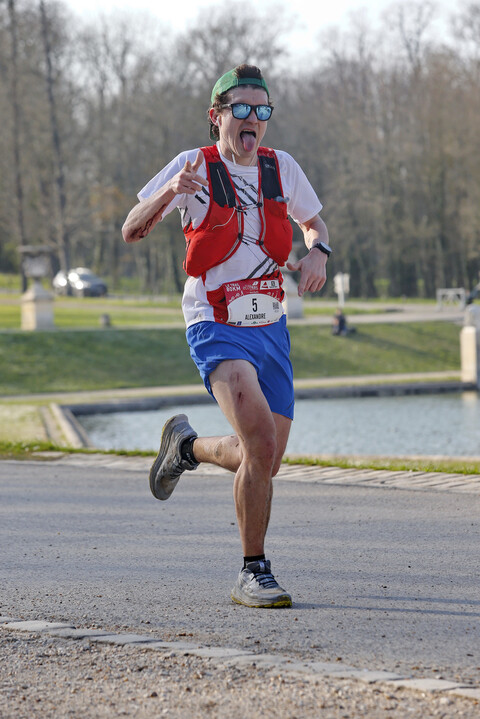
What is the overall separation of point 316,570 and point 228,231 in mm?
1602

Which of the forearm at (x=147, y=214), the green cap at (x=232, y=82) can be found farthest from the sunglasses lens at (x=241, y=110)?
the forearm at (x=147, y=214)

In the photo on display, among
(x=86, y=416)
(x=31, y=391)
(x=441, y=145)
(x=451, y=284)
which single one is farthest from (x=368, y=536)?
(x=451, y=284)

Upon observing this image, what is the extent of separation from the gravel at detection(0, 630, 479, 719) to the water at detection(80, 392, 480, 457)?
10.7 metres

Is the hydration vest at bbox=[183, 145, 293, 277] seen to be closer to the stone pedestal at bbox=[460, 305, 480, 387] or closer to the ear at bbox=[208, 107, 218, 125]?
the ear at bbox=[208, 107, 218, 125]

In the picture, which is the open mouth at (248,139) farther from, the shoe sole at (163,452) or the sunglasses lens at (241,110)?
the shoe sole at (163,452)

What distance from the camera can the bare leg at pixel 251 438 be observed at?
446 cm

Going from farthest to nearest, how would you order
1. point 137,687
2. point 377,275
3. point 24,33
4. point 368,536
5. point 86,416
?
1. point 377,275
2. point 24,33
3. point 86,416
4. point 368,536
5. point 137,687

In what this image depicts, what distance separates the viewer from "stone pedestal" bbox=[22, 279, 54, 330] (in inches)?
1244

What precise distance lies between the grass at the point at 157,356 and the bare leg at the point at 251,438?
19869mm

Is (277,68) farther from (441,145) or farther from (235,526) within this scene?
(235,526)

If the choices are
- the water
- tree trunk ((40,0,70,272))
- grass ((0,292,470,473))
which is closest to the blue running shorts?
the water

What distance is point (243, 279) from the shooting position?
4.58m

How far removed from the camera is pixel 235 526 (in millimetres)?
6391

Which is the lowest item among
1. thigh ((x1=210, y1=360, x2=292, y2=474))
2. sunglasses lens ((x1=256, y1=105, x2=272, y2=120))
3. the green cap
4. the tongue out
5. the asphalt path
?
the asphalt path
